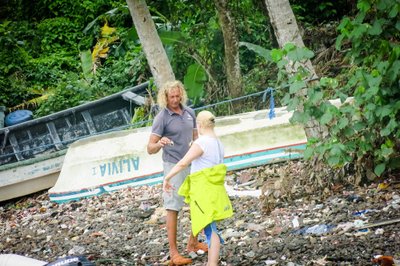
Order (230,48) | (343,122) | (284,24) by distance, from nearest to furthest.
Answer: (343,122)
(284,24)
(230,48)

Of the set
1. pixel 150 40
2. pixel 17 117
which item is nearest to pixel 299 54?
pixel 150 40

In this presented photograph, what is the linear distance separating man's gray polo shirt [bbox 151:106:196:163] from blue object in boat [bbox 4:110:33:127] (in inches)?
398

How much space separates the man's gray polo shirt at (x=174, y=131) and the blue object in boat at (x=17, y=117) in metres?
10.1

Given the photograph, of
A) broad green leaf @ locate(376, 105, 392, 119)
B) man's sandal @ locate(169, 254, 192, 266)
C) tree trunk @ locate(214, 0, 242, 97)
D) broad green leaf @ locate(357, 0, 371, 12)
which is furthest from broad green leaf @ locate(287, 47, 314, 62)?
tree trunk @ locate(214, 0, 242, 97)

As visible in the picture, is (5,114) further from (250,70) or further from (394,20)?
(394,20)

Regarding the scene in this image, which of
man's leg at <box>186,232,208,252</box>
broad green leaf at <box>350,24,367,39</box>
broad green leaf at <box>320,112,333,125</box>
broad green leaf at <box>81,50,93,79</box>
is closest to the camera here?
broad green leaf at <box>350,24,367,39</box>

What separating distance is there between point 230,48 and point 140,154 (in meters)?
3.10

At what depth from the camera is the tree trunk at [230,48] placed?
1302 cm

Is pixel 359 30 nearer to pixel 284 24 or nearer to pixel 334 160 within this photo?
pixel 334 160

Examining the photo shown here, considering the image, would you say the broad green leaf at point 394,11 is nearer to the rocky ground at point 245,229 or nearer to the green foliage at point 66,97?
the rocky ground at point 245,229

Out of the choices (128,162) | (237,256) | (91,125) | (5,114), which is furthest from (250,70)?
(237,256)

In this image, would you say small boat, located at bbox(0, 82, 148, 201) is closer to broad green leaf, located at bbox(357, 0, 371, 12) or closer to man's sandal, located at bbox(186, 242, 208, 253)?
man's sandal, located at bbox(186, 242, 208, 253)

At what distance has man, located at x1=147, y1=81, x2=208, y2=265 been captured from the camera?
21.2 ft

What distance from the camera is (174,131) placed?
21.4ft
